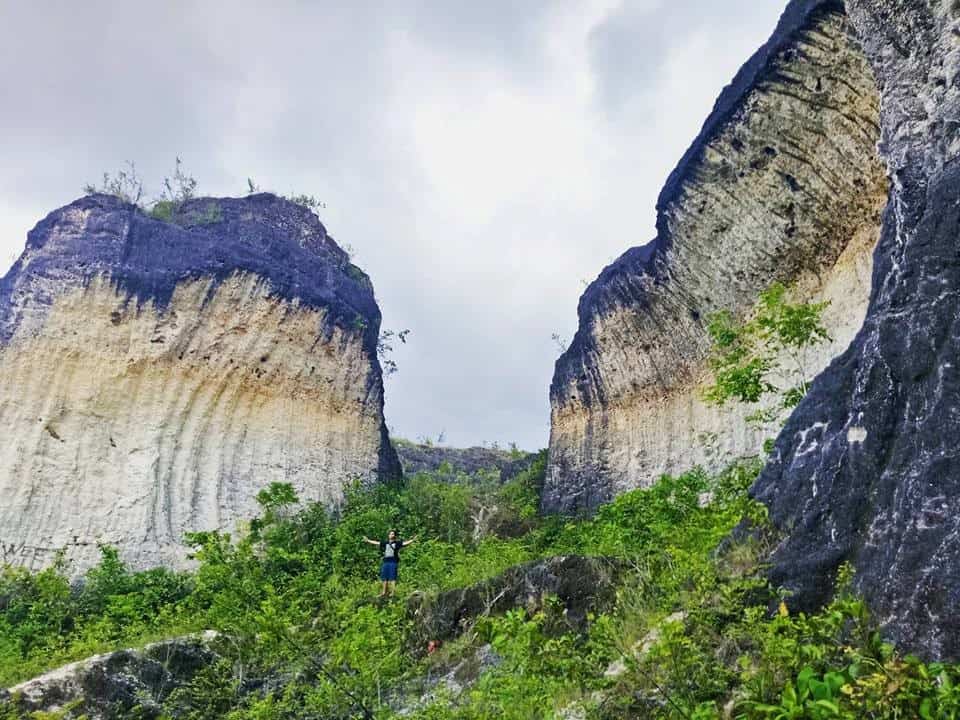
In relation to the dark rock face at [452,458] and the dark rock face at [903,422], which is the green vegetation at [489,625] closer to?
the dark rock face at [903,422]

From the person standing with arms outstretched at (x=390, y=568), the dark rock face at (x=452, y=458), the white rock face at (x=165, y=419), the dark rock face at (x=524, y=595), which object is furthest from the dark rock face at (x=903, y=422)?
the dark rock face at (x=452, y=458)

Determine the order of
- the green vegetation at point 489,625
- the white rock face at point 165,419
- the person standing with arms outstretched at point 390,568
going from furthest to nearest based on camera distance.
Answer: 1. the white rock face at point 165,419
2. the person standing with arms outstretched at point 390,568
3. the green vegetation at point 489,625

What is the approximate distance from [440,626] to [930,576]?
21.6 feet

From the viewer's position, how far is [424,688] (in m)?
8.50

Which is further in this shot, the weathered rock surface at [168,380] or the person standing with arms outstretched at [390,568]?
the weathered rock surface at [168,380]

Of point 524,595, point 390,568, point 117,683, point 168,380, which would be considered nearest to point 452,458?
point 168,380

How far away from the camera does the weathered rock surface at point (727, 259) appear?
1140cm

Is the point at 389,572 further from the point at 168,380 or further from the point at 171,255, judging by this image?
the point at 171,255

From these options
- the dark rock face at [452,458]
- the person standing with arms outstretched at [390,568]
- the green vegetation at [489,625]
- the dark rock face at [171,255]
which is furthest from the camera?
the dark rock face at [452,458]

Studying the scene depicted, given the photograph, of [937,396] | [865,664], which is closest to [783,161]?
[937,396]

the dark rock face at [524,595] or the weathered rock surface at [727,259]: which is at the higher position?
the weathered rock surface at [727,259]

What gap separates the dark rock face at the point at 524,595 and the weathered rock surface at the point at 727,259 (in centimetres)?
485

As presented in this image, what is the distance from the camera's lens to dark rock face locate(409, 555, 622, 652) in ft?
29.9

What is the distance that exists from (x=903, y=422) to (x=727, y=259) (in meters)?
8.77
